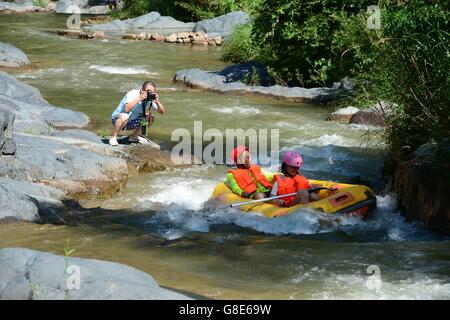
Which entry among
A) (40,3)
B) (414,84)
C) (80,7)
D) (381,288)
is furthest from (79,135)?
(80,7)

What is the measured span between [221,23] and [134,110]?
1468 centimetres

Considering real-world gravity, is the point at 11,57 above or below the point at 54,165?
above

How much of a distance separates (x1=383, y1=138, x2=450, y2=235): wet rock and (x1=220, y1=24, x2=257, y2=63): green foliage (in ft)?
34.7

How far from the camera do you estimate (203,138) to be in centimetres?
1181

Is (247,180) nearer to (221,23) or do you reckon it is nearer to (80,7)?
(221,23)

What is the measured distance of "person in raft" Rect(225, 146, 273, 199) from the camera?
845 centimetres

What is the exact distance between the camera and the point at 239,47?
1925cm

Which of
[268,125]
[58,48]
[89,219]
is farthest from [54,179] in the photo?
[58,48]

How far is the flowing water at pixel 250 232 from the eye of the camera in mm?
5082

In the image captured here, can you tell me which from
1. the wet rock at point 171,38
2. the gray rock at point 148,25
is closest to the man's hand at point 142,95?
the wet rock at point 171,38

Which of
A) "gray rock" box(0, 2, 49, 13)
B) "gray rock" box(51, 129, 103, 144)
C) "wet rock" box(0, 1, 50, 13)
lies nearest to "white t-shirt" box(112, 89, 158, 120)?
"gray rock" box(51, 129, 103, 144)

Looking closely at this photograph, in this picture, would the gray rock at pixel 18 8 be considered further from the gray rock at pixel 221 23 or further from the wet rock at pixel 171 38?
the wet rock at pixel 171 38
